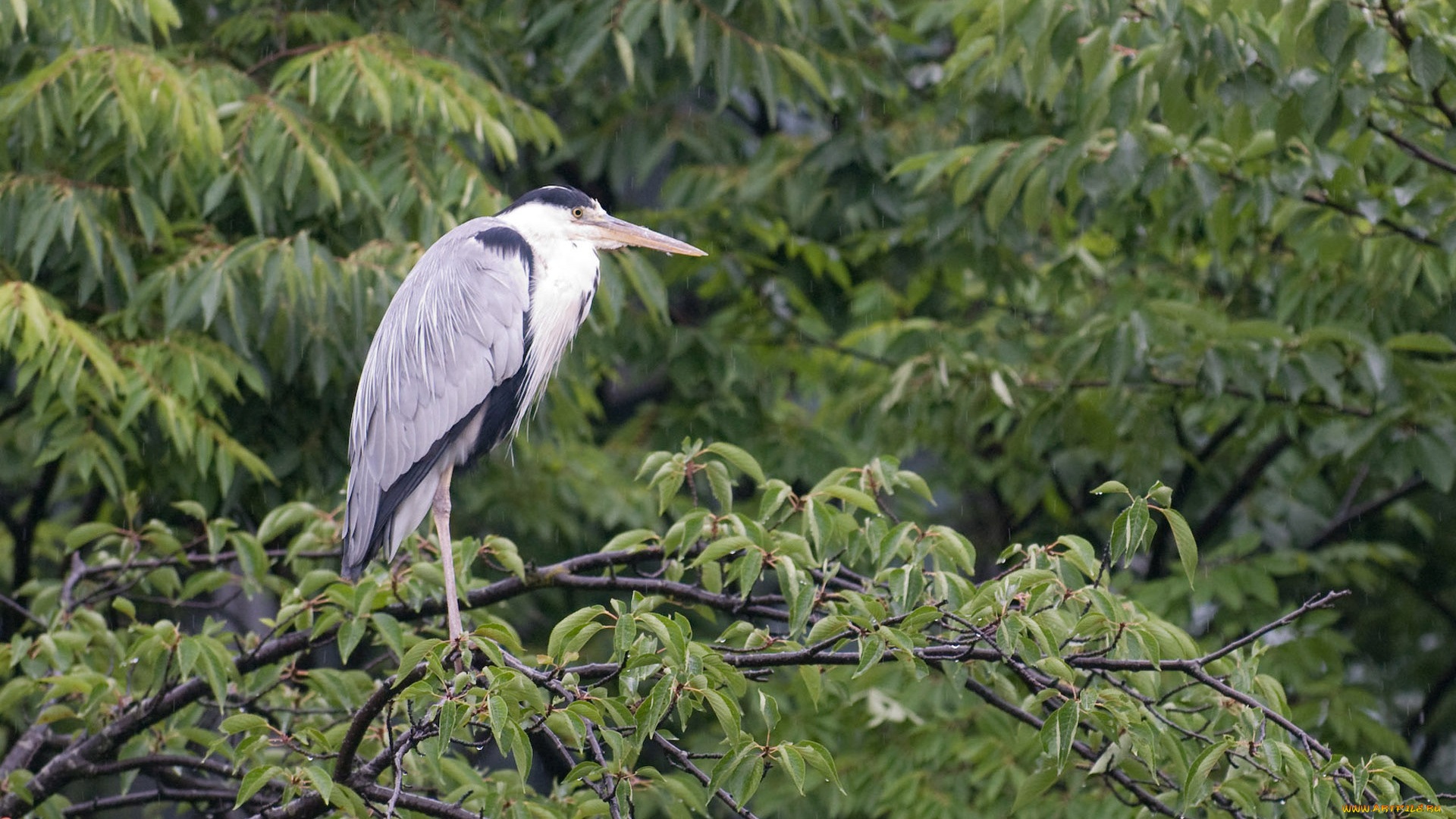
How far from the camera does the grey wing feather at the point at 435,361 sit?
12.3 ft

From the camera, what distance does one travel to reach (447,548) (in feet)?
11.1

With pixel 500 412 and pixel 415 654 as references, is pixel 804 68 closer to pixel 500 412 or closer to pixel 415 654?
pixel 500 412

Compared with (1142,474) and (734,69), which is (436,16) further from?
(1142,474)

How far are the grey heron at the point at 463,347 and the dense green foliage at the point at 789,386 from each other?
246 millimetres

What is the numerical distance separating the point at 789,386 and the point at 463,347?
3326 millimetres

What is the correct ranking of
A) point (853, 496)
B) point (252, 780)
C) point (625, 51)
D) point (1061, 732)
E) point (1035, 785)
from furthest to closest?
1. point (625, 51)
2. point (853, 496)
3. point (1035, 785)
4. point (252, 780)
5. point (1061, 732)

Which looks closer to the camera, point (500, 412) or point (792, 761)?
point (792, 761)

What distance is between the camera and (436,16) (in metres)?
5.27

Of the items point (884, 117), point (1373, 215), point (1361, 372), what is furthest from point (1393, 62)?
point (884, 117)

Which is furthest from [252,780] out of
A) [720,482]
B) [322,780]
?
[720,482]

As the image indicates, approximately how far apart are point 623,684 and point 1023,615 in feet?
2.71

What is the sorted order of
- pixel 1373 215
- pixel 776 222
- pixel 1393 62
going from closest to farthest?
pixel 1373 215 → pixel 1393 62 → pixel 776 222

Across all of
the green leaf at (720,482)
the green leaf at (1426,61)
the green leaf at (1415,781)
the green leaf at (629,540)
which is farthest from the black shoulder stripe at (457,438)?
the green leaf at (1426,61)

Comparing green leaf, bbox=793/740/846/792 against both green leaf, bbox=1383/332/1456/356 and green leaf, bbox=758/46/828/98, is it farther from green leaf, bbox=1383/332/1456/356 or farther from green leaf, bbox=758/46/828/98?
green leaf, bbox=758/46/828/98
